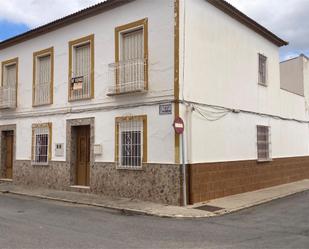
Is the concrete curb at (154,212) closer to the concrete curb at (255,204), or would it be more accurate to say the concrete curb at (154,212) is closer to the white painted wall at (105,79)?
the concrete curb at (255,204)

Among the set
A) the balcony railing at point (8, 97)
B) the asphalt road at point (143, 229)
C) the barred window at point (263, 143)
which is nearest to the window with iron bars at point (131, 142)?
the asphalt road at point (143, 229)

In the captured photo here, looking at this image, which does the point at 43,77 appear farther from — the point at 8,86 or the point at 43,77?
the point at 8,86

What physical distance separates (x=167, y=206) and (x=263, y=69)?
8.09 meters

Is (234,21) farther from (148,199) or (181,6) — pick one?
(148,199)

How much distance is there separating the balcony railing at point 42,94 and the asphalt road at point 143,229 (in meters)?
5.25

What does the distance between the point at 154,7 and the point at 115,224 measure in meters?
6.62

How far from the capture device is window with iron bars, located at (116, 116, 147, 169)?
40.8ft

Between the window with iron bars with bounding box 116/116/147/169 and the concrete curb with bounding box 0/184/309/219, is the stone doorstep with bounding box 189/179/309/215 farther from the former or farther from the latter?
the window with iron bars with bounding box 116/116/147/169

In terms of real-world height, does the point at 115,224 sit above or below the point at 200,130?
below

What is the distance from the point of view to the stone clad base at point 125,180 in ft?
38.0

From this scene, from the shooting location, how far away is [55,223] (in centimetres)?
903

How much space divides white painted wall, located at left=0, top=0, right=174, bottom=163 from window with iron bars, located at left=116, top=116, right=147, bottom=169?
9.4 inches

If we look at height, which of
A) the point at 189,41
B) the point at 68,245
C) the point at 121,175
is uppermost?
the point at 189,41

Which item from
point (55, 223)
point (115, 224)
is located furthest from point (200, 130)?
point (55, 223)
